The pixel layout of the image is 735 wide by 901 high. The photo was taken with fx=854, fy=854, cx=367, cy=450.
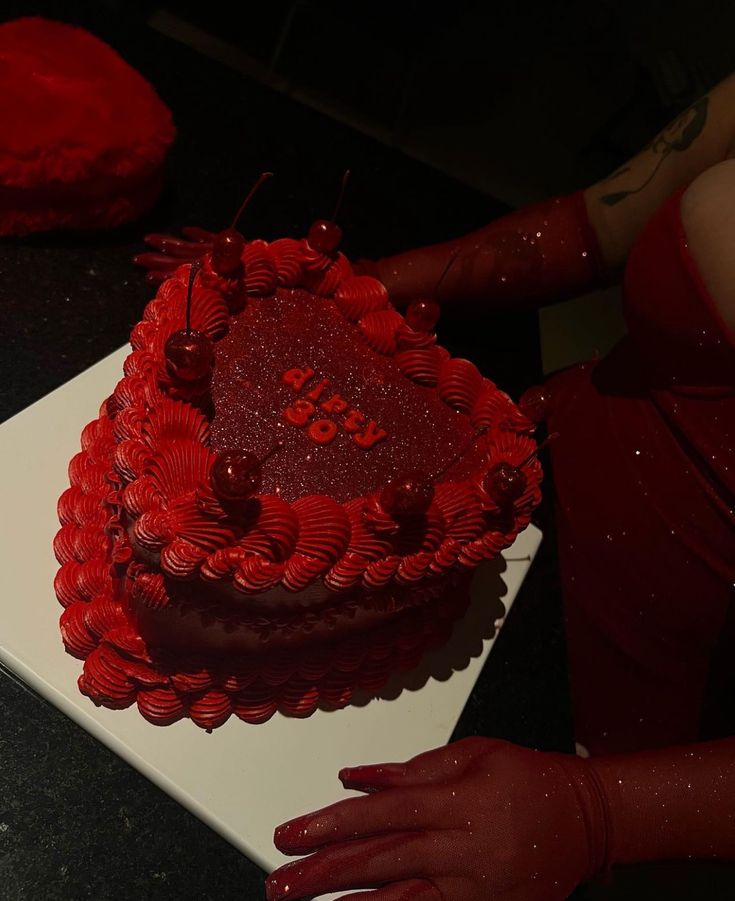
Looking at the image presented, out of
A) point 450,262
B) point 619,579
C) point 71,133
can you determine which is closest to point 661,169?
point 450,262

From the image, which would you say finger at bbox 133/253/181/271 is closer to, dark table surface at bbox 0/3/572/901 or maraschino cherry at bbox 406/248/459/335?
dark table surface at bbox 0/3/572/901

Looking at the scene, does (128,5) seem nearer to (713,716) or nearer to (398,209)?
(398,209)

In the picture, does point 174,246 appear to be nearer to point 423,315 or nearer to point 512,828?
point 423,315

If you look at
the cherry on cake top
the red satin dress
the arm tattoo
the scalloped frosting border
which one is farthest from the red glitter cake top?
the arm tattoo

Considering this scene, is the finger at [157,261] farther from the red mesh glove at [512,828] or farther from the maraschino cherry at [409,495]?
the red mesh glove at [512,828]

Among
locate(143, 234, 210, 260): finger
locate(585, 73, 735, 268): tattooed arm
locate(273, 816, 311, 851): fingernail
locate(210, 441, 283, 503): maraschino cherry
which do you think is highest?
locate(585, 73, 735, 268): tattooed arm

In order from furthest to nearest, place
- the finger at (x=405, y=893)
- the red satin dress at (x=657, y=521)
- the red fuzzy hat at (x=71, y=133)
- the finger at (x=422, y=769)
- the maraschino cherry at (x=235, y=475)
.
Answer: the red fuzzy hat at (x=71, y=133), the red satin dress at (x=657, y=521), the finger at (x=422, y=769), the finger at (x=405, y=893), the maraschino cherry at (x=235, y=475)

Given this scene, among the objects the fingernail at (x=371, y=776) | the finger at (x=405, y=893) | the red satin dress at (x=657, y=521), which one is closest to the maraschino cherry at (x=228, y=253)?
the red satin dress at (x=657, y=521)
